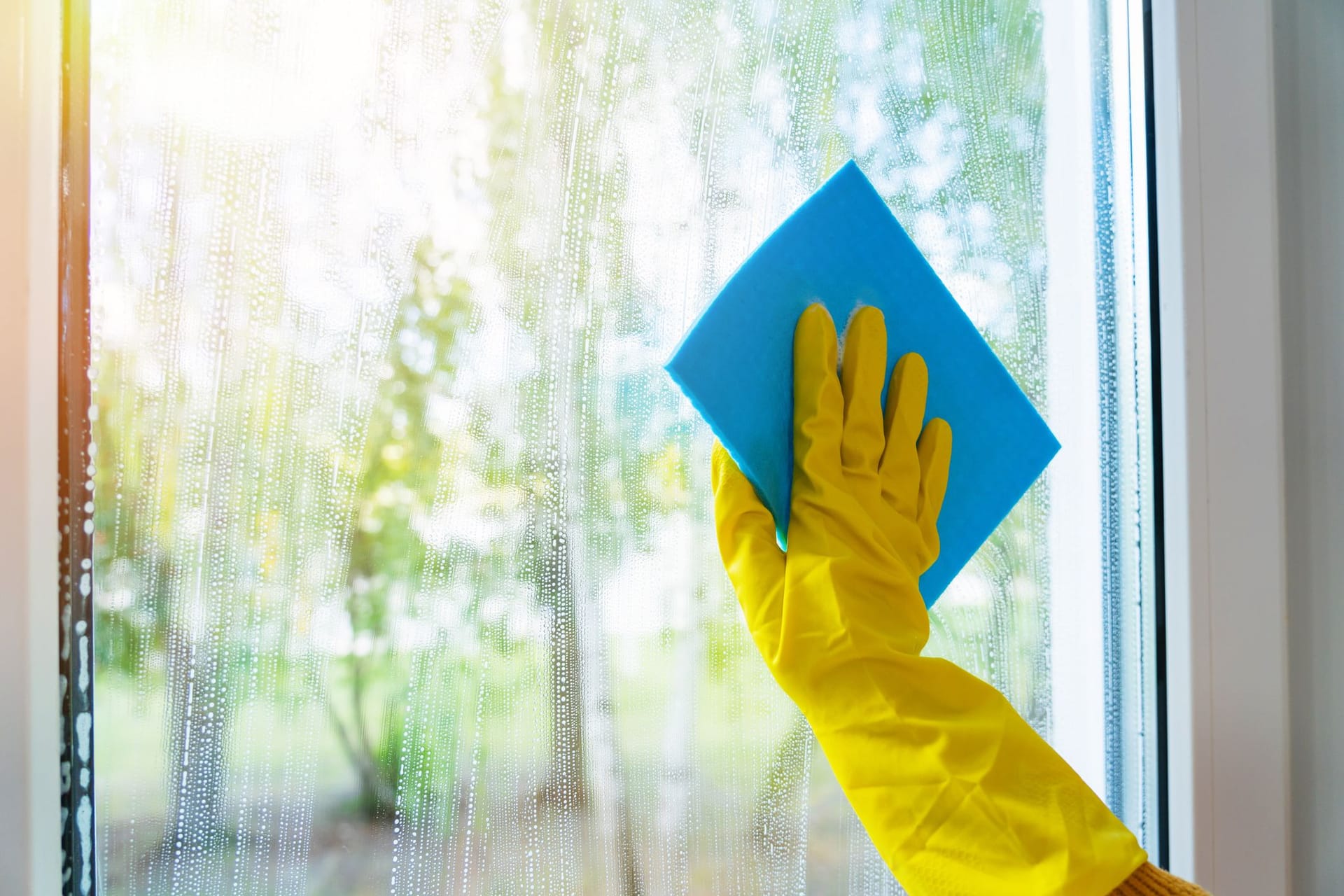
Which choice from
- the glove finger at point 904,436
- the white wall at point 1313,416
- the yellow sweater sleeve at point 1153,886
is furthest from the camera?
the white wall at point 1313,416

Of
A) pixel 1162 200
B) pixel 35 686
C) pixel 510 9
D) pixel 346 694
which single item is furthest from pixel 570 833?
pixel 1162 200

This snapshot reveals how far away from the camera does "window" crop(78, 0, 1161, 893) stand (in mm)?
529

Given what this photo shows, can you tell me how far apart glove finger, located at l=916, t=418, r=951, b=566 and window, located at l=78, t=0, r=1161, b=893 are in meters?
0.12

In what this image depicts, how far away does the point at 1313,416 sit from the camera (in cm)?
73

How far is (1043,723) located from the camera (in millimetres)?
734

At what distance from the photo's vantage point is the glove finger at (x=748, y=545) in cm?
56

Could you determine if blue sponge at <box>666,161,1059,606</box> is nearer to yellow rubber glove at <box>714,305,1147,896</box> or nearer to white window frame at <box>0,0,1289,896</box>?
yellow rubber glove at <box>714,305,1147,896</box>

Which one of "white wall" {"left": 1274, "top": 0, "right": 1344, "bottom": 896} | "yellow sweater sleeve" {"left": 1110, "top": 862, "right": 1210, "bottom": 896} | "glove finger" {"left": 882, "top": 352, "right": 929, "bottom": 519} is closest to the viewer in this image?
"yellow sweater sleeve" {"left": 1110, "top": 862, "right": 1210, "bottom": 896}

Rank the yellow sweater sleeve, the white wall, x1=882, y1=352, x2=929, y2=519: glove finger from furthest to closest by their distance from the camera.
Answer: the white wall → x1=882, y1=352, x2=929, y2=519: glove finger → the yellow sweater sleeve

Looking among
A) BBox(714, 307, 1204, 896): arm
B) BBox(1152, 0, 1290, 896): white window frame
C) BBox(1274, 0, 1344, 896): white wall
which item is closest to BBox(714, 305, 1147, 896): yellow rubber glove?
BBox(714, 307, 1204, 896): arm

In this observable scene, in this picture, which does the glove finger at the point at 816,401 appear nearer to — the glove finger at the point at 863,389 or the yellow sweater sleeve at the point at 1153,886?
the glove finger at the point at 863,389

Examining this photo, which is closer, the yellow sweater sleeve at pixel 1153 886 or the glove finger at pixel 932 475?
the yellow sweater sleeve at pixel 1153 886

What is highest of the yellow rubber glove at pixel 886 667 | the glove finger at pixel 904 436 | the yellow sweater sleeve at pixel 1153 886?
the glove finger at pixel 904 436

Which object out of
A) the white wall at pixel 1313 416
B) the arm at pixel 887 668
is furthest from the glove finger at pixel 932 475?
the white wall at pixel 1313 416
